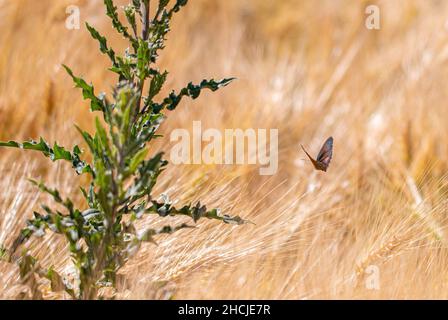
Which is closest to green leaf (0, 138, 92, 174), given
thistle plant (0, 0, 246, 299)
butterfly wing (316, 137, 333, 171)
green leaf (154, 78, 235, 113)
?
thistle plant (0, 0, 246, 299)

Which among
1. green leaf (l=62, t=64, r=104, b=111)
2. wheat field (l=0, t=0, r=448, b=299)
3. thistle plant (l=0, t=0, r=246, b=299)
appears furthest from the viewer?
wheat field (l=0, t=0, r=448, b=299)

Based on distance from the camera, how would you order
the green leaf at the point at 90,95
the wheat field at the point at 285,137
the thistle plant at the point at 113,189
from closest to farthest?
1. the thistle plant at the point at 113,189
2. the green leaf at the point at 90,95
3. the wheat field at the point at 285,137

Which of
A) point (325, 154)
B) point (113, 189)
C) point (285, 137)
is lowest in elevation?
point (113, 189)

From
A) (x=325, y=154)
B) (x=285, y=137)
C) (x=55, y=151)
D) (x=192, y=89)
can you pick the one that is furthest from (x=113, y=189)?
(x=285, y=137)

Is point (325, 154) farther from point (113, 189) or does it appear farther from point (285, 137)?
point (285, 137)

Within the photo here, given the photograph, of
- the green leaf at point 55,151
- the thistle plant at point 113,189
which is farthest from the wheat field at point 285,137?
the green leaf at point 55,151

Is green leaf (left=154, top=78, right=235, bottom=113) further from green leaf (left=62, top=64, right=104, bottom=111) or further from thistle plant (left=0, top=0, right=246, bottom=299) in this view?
green leaf (left=62, top=64, right=104, bottom=111)

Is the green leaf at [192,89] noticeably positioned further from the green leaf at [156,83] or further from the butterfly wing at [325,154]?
the butterfly wing at [325,154]

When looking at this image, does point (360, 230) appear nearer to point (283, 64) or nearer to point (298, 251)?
point (298, 251)

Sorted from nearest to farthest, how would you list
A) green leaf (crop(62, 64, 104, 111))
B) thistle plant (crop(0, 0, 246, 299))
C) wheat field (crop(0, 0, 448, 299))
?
thistle plant (crop(0, 0, 246, 299)) < green leaf (crop(62, 64, 104, 111)) < wheat field (crop(0, 0, 448, 299))
